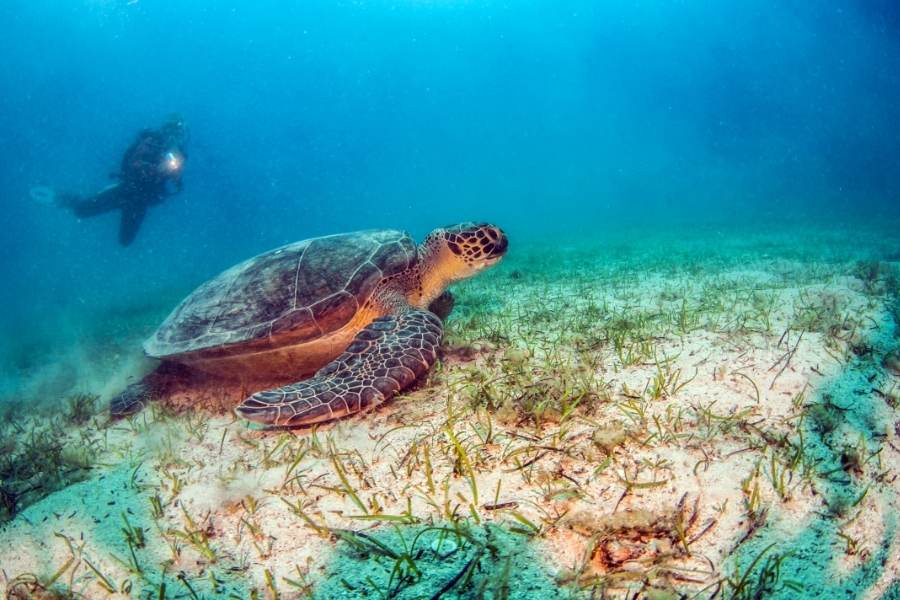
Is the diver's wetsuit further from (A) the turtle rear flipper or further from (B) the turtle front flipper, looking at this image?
(B) the turtle front flipper

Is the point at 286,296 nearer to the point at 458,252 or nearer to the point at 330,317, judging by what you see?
the point at 330,317

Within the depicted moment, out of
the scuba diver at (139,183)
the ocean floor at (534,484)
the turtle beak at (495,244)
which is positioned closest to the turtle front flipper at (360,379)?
the ocean floor at (534,484)

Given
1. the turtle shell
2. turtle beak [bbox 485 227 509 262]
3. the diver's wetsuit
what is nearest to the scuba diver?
the diver's wetsuit

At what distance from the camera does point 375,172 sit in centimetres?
13238

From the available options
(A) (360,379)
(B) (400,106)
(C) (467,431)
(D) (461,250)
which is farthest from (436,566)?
(B) (400,106)

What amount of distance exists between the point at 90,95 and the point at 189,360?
121 metres

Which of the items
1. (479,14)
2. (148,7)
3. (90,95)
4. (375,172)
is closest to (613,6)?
(479,14)

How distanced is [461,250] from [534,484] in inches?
125

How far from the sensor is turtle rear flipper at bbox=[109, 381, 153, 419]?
3908mm

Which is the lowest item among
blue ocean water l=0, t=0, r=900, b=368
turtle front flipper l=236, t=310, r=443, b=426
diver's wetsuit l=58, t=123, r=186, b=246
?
turtle front flipper l=236, t=310, r=443, b=426

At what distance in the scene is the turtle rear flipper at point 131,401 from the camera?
391 cm

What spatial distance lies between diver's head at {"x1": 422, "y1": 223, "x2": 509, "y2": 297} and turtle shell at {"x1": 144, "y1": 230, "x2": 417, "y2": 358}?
285 mm

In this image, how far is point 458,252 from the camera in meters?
4.73

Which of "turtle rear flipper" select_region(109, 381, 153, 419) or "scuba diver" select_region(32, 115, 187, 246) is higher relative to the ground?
"scuba diver" select_region(32, 115, 187, 246)
